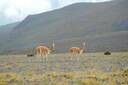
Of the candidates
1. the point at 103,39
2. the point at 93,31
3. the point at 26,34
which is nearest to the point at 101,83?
the point at 103,39

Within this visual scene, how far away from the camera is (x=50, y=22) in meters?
186

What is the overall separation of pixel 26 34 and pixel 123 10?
179ft

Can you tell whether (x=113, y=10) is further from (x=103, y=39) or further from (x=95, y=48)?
(x=95, y=48)

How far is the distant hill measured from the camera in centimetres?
10994

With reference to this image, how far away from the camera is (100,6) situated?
176m

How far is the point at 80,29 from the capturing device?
148 m

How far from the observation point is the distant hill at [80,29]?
361 feet

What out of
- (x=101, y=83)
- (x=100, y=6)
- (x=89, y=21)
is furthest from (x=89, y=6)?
(x=101, y=83)

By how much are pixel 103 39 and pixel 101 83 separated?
97.3 metres

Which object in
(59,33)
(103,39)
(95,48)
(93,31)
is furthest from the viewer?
(59,33)

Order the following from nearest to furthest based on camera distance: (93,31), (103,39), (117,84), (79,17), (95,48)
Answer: (117,84) < (95,48) < (103,39) < (93,31) < (79,17)

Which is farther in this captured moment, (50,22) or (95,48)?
(50,22)

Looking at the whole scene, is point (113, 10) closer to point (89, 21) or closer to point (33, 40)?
point (89, 21)

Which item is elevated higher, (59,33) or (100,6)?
(100,6)
